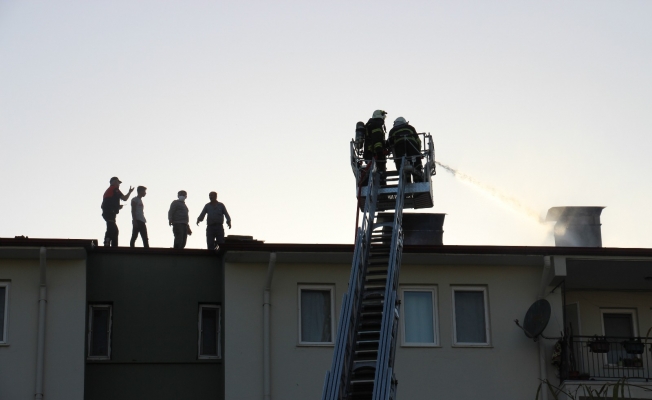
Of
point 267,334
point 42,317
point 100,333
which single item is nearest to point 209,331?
point 267,334

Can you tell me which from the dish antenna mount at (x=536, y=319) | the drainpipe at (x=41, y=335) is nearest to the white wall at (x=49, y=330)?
the drainpipe at (x=41, y=335)

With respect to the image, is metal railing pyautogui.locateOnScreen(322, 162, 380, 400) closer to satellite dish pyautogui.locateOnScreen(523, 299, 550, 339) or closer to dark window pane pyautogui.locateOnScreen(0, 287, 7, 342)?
satellite dish pyautogui.locateOnScreen(523, 299, 550, 339)

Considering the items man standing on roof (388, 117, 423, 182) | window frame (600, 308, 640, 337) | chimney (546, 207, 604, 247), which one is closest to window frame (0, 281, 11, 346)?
man standing on roof (388, 117, 423, 182)

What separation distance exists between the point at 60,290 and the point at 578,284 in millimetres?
10263

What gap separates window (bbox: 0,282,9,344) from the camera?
54.4ft

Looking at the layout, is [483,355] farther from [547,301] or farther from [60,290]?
[60,290]

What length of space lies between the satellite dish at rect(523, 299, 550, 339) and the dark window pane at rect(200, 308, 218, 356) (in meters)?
5.93

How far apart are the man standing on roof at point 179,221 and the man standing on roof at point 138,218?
59cm

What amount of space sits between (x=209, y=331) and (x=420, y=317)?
4117 mm

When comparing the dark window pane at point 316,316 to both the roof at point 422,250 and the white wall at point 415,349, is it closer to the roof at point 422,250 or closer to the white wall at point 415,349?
the white wall at point 415,349

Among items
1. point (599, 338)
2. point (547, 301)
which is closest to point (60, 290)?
point (547, 301)

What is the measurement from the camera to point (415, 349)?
17.4 metres

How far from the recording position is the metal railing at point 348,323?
1138 cm

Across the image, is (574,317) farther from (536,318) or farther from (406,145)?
(406,145)
